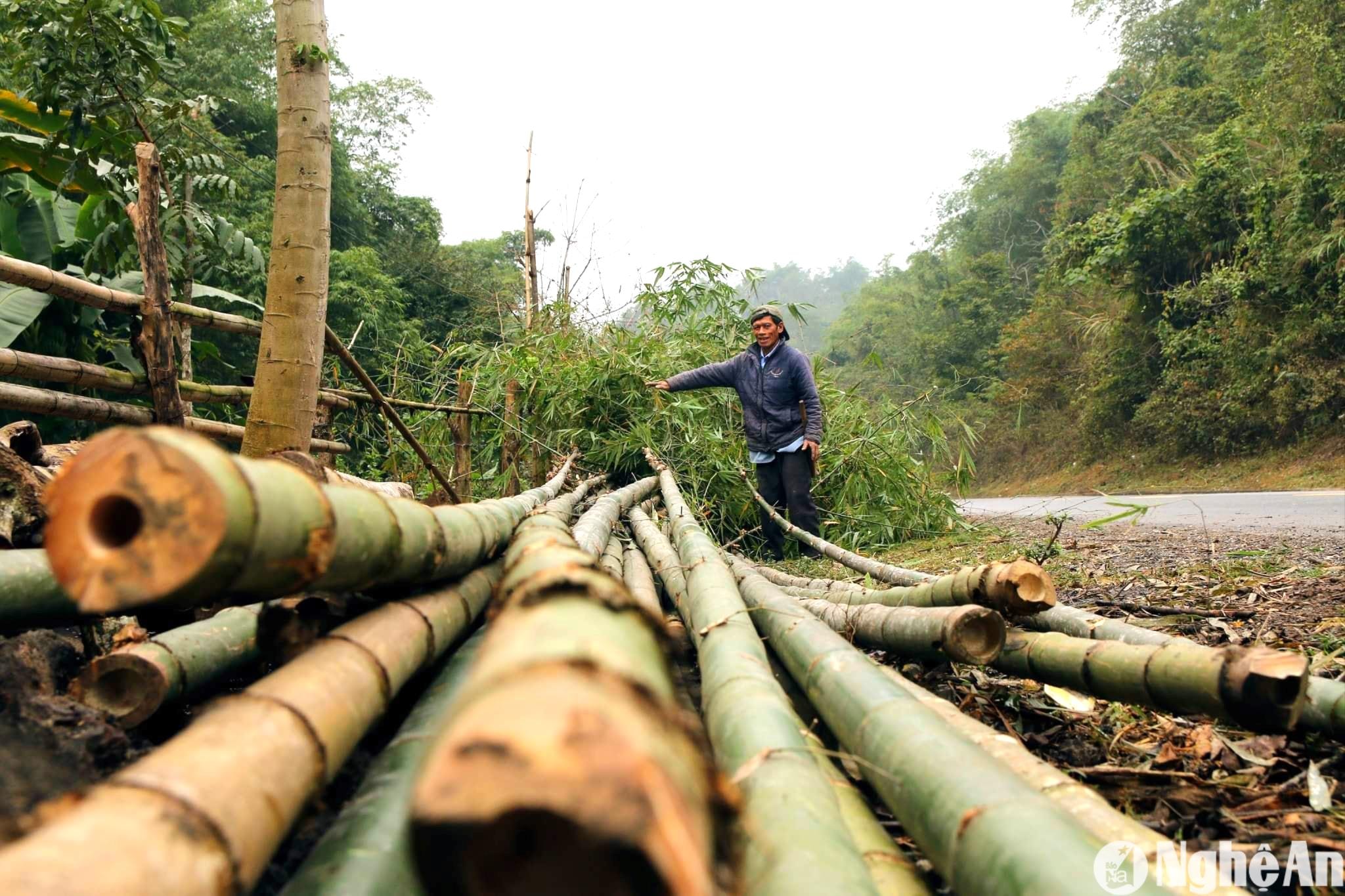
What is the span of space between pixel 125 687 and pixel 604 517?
2005mm

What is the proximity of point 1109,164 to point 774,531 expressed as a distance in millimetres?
28239

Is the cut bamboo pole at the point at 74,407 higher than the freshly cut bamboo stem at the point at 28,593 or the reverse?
higher

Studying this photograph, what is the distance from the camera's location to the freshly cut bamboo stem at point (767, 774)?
917 millimetres

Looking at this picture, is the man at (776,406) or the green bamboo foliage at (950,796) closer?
the green bamboo foliage at (950,796)

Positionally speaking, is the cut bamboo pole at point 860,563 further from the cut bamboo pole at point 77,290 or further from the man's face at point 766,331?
the cut bamboo pole at point 77,290

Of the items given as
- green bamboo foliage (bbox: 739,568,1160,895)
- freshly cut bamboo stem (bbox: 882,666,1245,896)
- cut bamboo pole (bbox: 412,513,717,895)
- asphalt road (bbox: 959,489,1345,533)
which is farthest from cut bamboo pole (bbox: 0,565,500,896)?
asphalt road (bbox: 959,489,1345,533)

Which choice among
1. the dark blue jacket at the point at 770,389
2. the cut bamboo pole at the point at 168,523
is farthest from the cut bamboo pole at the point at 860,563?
the cut bamboo pole at the point at 168,523

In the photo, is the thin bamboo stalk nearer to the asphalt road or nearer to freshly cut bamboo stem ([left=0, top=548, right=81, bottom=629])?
freshly cut bamboo stem ([left=0, top=548, right=81, bottom=629])

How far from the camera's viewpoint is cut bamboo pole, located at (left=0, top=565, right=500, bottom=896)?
23.7 inches

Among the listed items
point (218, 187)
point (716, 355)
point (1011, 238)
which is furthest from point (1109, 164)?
point (218, 187)

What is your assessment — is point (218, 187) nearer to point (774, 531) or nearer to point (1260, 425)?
point (774, 531)

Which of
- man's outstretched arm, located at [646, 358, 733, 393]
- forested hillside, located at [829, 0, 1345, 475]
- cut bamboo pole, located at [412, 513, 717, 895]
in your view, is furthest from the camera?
forested hillside, located at [829, 0, 1345, 475]

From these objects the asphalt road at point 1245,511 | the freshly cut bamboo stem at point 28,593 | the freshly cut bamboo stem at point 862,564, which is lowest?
the asphalt road at point 1245,511

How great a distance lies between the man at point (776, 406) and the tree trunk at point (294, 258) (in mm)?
2946
